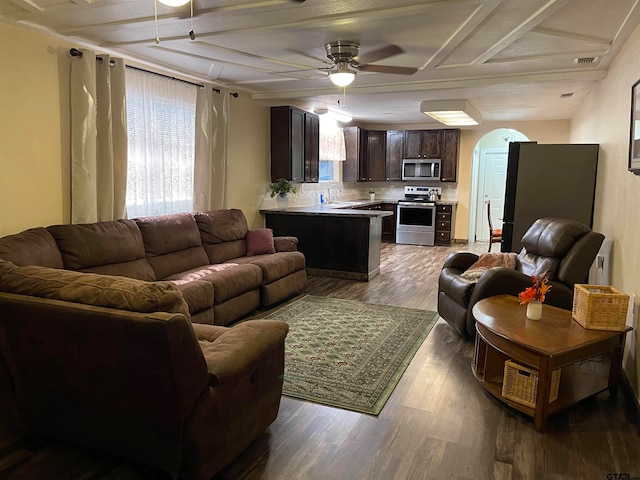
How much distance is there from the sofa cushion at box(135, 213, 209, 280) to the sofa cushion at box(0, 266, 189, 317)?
1.93m

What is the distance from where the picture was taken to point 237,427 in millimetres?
2076

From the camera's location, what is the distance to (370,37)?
351 centimetres

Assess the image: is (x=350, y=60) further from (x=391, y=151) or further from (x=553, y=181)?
(x=391, y=151)

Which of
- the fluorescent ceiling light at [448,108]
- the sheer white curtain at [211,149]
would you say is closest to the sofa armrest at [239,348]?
the sheer white curtain at [211,149]

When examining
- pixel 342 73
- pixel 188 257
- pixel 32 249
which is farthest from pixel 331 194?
pixel 32 249

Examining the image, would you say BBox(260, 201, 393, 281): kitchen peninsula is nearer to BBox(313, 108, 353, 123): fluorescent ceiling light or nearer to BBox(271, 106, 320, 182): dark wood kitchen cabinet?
BBox(271, 106, 320, 182): dark wood kitchen cabinet

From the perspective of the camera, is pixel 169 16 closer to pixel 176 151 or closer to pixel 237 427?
pixel 176 151

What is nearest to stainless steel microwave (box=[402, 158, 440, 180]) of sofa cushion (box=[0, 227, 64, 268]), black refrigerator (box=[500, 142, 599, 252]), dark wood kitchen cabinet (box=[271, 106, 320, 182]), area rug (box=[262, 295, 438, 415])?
dark wood kitchen cabinet (box=[271, 106, 320, 182])

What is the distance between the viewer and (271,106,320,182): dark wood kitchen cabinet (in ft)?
20.6

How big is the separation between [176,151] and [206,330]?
111 inches

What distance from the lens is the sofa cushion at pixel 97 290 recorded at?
184 cm

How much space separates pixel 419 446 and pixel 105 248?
2712mm

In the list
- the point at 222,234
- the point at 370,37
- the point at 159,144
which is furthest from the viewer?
the point at 222,234

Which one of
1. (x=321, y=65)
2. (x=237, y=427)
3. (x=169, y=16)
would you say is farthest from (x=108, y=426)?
(x=321, y=65)
